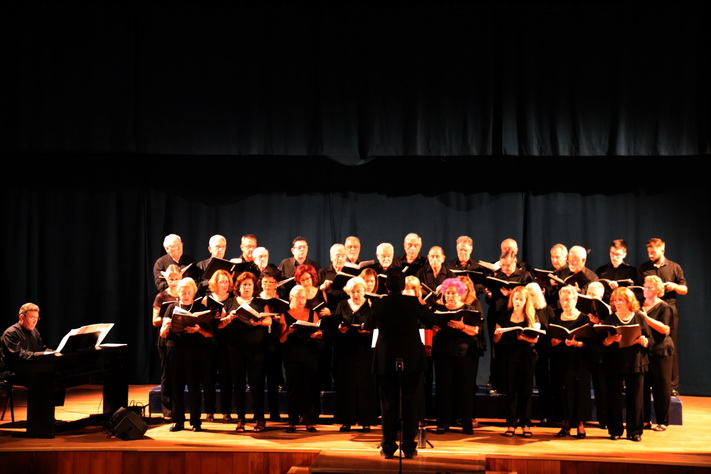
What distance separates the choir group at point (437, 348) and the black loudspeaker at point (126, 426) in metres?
0.41

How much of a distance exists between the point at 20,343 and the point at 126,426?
1.31m

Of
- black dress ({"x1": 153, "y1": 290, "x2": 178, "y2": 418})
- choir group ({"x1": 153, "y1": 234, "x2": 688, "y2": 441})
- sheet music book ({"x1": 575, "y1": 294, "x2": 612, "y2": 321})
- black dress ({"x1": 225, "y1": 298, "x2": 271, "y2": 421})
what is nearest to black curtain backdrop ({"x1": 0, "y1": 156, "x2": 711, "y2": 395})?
black dress ({"x1": 153, "y1": 290, "x2": 178, "y2": 418})

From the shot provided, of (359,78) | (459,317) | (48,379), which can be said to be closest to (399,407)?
(459,317)

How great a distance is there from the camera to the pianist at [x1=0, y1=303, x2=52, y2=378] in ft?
22.4

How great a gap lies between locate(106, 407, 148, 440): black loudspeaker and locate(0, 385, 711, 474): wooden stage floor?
0.06 m

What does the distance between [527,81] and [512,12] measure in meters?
0.73

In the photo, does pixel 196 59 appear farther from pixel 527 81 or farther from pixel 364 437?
pixel 364 437

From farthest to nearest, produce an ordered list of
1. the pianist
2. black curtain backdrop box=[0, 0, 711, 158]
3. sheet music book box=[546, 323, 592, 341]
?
black curtain backdrop box=[0, 0, 711, 158] → the pianist → sheet music book box=[546, 323, 592, 341]

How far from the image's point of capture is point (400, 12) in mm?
8617

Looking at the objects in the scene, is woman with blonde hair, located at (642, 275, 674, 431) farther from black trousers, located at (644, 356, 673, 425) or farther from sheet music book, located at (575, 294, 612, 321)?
sheet music book, located at (575, 294, 612, 321)

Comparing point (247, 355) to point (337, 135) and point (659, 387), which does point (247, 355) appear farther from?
point (659, 387)

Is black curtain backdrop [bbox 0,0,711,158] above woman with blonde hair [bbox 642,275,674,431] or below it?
above

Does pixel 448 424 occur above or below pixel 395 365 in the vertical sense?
below

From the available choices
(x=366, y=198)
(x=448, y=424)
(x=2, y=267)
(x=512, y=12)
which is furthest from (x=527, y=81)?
(x=2, y=267)
